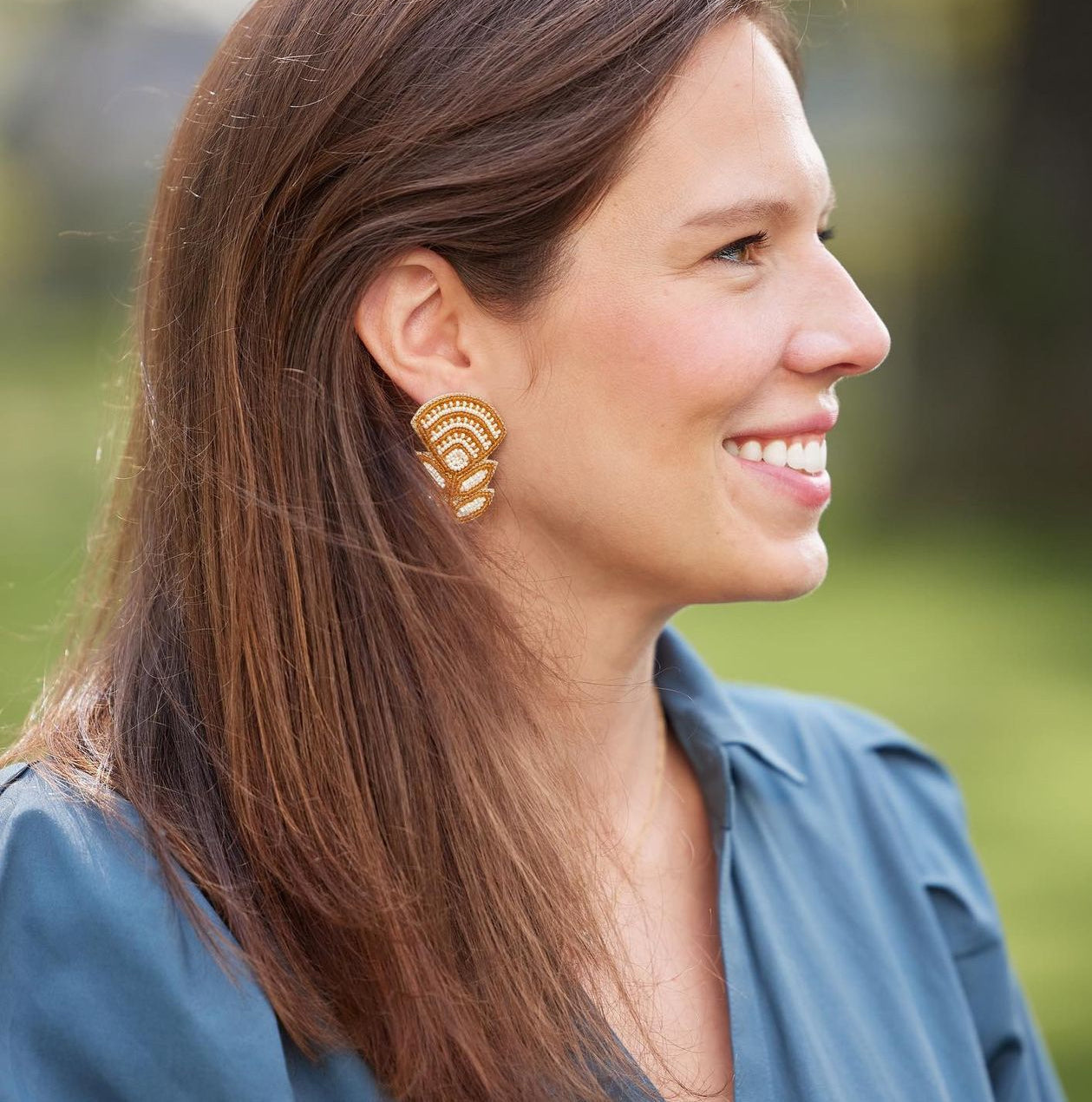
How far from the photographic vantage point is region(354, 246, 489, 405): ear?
172 centimetres

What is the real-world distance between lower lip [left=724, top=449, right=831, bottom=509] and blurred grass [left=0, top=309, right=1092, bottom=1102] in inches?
112

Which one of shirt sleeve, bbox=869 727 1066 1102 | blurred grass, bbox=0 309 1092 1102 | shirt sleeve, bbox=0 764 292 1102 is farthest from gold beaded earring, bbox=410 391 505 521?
blurred grass, bbox=0 309 1092 1102

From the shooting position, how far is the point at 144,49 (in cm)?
877

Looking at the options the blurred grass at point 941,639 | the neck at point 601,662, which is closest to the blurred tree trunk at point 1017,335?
the blurred grass at point 941,639

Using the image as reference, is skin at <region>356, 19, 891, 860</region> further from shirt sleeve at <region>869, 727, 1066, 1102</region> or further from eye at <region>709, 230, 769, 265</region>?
shirt sleeve at <region>869, 727, 1066, 1102</region>

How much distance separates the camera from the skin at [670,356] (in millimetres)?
1680

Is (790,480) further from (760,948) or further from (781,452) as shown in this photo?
(760,948)

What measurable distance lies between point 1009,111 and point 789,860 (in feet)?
26.0

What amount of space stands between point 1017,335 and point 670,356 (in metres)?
8.05

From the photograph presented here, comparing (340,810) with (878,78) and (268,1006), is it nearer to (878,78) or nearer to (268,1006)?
(268,1006)

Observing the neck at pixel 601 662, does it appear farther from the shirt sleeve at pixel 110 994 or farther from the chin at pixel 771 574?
the shirt sleeve at pixel 110 994

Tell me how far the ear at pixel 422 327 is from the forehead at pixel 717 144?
0.73 ft

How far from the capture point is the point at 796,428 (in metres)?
1.77

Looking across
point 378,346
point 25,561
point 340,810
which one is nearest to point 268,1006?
point 340,810
